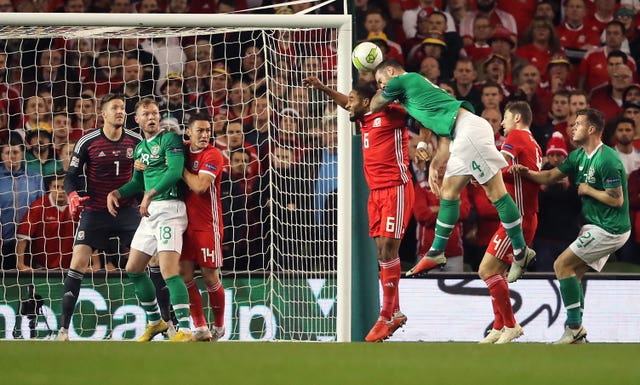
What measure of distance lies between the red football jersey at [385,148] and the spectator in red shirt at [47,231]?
10.0ft

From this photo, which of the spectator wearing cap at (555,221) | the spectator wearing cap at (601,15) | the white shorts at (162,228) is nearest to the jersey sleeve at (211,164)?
the white shorts at (162,228)

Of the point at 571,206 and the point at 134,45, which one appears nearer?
the point at 571,206

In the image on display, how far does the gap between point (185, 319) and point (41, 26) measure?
2.56 m

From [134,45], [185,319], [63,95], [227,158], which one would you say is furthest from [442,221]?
[134,45]

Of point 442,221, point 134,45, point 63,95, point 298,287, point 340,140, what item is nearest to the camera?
point 442,221

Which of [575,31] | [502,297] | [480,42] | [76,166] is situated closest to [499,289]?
[502,297]

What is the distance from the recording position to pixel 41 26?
30.3 ft

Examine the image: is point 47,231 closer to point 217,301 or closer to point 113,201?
point 113,201

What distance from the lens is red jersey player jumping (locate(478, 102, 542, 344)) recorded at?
346 inches

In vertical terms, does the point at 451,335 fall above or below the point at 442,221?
below


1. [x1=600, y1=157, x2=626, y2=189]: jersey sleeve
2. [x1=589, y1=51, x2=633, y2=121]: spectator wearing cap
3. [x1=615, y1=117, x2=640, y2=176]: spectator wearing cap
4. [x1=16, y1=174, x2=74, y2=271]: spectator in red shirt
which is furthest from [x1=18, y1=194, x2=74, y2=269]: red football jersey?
[x1=589, y1=51, x2=633, y2=121]: spectator wearing cap

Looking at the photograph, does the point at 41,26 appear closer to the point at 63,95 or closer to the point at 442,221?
the point at 63,95

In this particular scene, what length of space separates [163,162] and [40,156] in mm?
2070

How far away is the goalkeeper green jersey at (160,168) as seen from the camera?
8.88 metres
